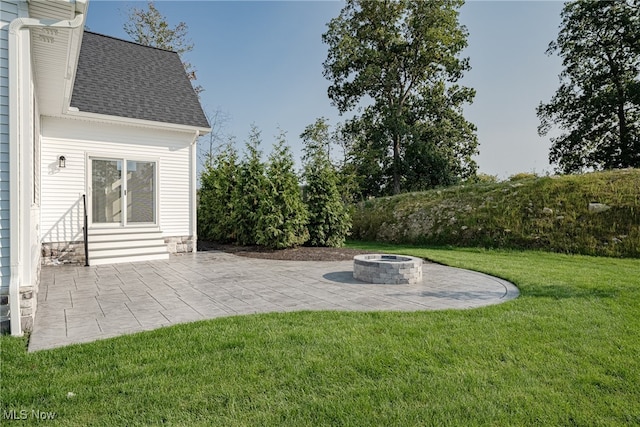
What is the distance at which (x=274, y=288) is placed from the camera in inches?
213

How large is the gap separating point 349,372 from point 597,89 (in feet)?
71.2

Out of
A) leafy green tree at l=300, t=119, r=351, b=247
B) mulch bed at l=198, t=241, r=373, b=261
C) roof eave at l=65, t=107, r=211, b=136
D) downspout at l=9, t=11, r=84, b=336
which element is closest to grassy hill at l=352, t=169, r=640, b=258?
leafy green tree at l=300, t=119, r=351, b=247

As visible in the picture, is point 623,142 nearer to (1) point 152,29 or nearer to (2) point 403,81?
(2) point 403,81

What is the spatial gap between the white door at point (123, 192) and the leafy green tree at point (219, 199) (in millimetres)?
2445

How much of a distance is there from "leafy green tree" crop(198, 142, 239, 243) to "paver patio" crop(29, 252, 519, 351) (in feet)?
14.2

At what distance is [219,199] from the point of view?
12.1 metres

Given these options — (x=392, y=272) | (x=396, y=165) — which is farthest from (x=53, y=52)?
(x=396, y=165)

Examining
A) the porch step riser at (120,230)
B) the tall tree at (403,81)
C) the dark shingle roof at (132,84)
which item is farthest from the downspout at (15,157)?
the tall tree at (403,81)

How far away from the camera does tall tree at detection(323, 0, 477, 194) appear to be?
1991cm

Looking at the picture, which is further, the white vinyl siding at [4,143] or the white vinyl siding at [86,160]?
the white vinyl siding at [86,160]

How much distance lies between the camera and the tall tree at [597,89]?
55.7 feet

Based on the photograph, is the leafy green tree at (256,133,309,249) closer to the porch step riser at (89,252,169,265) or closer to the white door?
the porch step riser at (89,252,169,265)

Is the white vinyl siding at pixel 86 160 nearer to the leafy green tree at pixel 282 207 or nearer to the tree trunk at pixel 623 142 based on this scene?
the leafy green tree at pixel 282 207

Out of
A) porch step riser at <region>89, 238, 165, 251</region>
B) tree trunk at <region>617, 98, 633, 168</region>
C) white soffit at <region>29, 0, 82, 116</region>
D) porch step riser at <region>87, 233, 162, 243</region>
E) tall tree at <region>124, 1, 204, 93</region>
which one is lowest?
porch step riser at <region>89, 238, 165, 251</region>
